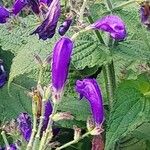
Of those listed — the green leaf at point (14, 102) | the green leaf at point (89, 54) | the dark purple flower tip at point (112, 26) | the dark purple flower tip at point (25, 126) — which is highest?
Result: the dark purple flower tip at point (112, 26)

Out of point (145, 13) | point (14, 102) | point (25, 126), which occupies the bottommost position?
point (14, 102)

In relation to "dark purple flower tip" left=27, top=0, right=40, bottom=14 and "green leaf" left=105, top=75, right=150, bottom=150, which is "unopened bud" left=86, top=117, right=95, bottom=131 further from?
"dark purple flower tip" left=27, top=0, right=40, bottom=14

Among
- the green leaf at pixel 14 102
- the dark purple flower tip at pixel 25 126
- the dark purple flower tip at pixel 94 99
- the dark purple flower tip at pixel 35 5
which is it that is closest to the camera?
the dark purple flower tip at pixel 94 99

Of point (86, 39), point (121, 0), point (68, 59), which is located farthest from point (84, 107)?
point (68, 59)

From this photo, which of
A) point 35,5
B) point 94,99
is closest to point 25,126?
point 94,99

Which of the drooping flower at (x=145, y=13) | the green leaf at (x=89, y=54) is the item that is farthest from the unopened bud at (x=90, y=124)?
the drooping flower at (x=145, y=13)

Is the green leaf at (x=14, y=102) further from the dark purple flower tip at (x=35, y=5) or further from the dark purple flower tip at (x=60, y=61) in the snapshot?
the dark purple flower tip at (x=60, y=61)

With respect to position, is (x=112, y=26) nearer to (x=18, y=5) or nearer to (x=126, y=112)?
(x=126, y=112)

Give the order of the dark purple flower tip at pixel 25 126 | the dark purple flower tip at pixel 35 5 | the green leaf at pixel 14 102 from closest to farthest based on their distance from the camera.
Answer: the dark purple flower tip at pixel 25 126
the dark purple flower tip at pixel 35 5
the green leaf at pixel 14 102
